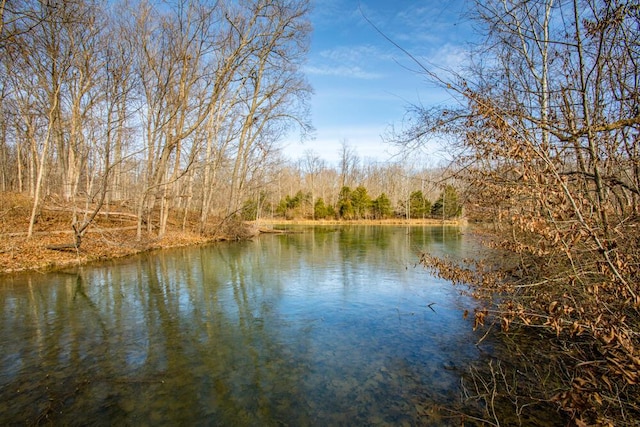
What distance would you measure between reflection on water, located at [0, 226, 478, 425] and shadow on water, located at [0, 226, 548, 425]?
2 cm

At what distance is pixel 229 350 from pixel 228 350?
2 centimetres

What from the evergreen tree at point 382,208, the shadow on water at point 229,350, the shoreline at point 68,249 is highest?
the evergreen tree at point 382,208

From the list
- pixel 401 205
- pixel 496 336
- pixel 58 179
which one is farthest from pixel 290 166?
pixel 496 336

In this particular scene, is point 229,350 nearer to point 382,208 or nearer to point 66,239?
point 66,239

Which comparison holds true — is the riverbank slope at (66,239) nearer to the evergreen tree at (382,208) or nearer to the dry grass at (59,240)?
the dry grass at (59,240)

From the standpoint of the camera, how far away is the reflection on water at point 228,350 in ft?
12.5

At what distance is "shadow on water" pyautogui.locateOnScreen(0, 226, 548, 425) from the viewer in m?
3.81

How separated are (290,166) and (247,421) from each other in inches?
2746

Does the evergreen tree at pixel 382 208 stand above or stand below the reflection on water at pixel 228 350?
above

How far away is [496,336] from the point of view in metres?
6.09

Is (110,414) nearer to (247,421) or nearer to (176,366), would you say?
(176,366)

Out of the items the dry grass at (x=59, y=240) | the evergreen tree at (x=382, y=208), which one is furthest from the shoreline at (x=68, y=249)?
the evergreen tree at (x=382, y=208)

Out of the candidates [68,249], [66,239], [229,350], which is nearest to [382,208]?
[66,239]

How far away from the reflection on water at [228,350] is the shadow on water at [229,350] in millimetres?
22
